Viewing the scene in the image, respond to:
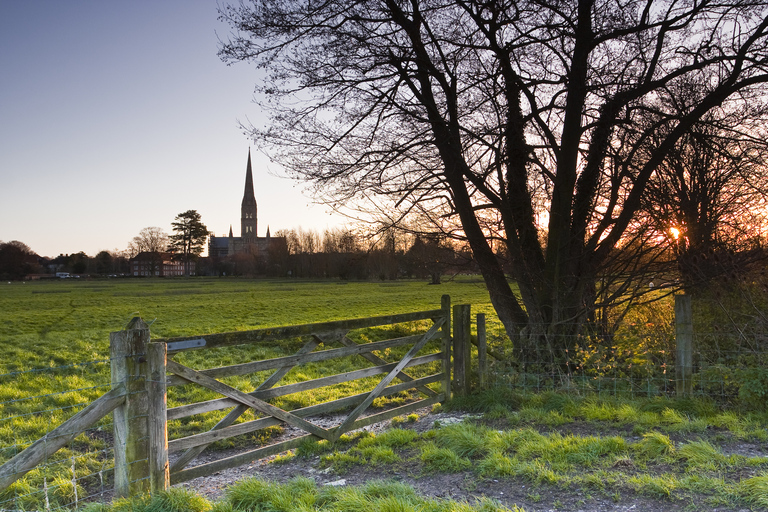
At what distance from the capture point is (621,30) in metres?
7.96

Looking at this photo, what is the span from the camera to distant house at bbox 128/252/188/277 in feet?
384

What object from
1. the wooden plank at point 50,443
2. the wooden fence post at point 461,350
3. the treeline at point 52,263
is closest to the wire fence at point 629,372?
the wooden fence post at point 461,350

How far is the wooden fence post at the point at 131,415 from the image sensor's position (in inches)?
155

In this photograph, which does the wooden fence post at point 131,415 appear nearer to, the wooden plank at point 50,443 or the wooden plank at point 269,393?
the wooden plank at point 50,443

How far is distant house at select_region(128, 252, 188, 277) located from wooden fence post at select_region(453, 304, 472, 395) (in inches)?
4708

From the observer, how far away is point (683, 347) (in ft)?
21.7

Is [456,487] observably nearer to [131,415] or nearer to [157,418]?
[157,418]

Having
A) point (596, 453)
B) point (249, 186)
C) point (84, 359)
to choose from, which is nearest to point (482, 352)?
point (596, 453)

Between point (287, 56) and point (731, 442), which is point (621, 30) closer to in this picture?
point (287, 56)

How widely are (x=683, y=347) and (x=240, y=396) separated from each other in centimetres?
562

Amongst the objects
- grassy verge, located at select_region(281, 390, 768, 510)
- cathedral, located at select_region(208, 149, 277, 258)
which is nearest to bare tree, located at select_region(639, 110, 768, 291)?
grassy verge, located at select_region(281, 390, 768, 510)

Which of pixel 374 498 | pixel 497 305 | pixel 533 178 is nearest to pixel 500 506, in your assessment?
pixel 374 498

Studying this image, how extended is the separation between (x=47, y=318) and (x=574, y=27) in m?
24.5

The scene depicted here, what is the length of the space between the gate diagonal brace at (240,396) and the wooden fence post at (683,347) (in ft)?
15.1
